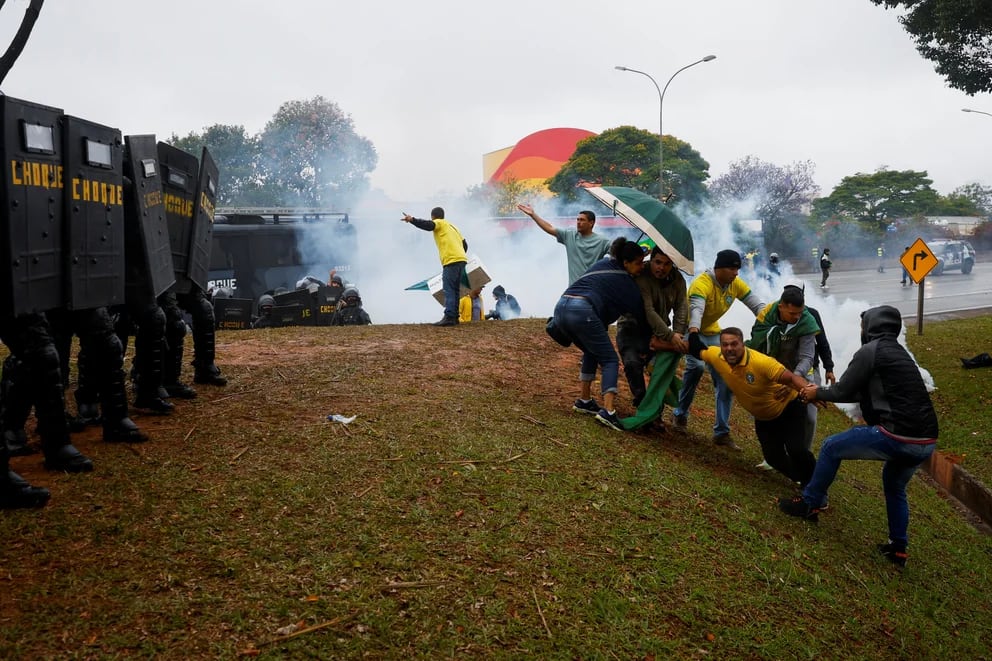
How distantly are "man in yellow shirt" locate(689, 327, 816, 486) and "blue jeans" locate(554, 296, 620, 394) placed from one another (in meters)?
0.73

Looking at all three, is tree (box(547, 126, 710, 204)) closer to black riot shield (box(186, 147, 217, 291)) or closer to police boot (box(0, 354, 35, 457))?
black riot shield (box(186, 147, 217, 291))

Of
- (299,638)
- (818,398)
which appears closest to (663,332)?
(818,398)

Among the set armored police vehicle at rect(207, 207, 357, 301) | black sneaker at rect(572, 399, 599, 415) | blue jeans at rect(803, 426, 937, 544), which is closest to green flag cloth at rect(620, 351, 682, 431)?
black sneaker at rect(572, 399, 599, 415)

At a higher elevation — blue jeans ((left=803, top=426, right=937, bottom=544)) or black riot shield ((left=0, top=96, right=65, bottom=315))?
black riot shield ((left=0, top=96, right=65, bottom=315))

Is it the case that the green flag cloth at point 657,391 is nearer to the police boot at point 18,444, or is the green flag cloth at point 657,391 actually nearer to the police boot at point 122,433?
the police boot at point 122,433

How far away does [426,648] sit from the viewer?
3.34 m

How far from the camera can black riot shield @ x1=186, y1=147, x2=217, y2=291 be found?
21.5 ft

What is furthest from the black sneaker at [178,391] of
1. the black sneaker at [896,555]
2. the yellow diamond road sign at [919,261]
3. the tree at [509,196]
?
the tree at [509,196]

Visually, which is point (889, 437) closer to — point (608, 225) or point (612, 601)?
point (612, 601)

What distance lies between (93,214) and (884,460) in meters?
5.11

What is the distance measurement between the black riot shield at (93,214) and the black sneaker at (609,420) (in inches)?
146

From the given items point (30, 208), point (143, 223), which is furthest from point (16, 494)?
point (143, 223)

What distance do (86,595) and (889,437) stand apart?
4.61m

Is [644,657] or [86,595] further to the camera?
[644,657]
